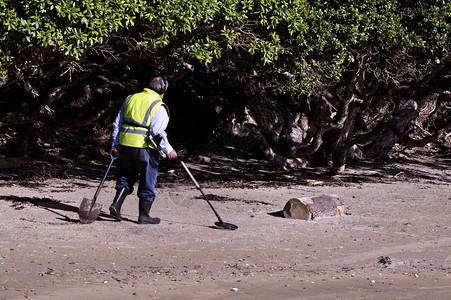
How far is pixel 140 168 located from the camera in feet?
24.4

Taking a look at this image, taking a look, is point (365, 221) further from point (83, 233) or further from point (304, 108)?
point (304, 108)

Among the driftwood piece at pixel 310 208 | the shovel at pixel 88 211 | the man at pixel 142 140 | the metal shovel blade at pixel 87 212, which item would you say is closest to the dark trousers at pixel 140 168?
the man at pixel 142 140

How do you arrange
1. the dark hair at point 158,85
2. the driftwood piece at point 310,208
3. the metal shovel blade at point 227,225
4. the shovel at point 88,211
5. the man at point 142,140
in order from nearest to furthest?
1. the man at point 142,140
2. the dark hair at point 158,85
3. the shovel at point 88,211
4. the metal shovel blade at point 227,225
5. the driftwood piece at point 310,208

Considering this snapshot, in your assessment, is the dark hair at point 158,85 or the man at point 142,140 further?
the dark hair at point 158,85

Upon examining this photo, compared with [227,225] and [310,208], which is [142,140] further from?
[310,208]

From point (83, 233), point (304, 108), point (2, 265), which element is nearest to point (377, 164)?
point (304, 108)

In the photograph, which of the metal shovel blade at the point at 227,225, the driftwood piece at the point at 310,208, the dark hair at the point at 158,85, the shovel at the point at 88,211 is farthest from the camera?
the driftwood piece at the point at 310,208

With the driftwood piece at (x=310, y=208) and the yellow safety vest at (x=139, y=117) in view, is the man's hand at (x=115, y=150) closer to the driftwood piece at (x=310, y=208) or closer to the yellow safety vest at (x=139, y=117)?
the yellow safety vest at (x=139, y=117)

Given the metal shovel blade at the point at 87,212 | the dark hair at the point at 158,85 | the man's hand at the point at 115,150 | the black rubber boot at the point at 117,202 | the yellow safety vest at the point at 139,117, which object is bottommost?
the metal shovel blade at the point at 87,212

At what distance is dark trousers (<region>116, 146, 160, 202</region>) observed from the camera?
291 inches

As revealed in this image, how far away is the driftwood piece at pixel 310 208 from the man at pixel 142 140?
82.1 inches

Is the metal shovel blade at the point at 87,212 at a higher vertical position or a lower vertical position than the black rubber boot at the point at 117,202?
lower

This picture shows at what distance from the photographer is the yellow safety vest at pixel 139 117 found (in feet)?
23.9

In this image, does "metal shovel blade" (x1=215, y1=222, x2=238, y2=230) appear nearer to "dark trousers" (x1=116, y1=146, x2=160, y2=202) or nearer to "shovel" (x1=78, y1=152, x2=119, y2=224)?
"dark trousers" (x1=116, y1=146, x2=160, y2=202)
